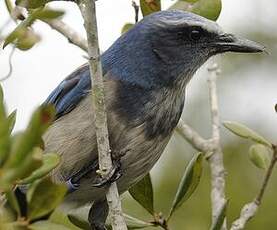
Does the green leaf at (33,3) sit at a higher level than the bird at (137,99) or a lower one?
higher

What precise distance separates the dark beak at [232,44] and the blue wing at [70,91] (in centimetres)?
66

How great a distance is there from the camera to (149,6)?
3.96 meters

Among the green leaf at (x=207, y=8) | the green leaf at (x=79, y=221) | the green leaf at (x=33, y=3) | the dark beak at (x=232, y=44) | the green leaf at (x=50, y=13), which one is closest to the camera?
the green leaf at (x=50, y=13)

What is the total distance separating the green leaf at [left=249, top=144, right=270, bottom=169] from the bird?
20.2 inches

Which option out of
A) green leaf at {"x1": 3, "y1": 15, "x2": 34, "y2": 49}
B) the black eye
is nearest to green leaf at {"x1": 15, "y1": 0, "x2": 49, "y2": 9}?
green leaf at {"x1": 3, "y1": 15, "x2": 34, "y2": 49}

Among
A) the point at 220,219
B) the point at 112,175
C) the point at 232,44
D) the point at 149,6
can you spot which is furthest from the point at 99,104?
the point at 232,44

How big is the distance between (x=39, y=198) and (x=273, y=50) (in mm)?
4551

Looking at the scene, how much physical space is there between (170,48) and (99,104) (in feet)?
3.99

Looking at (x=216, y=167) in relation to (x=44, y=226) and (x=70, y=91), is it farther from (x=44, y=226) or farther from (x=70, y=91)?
(x=44, y=226)

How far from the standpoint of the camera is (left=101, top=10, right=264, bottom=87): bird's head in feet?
13.2

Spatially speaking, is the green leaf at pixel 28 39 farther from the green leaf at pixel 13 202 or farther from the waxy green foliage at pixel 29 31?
the green leaf at pixel 13 202

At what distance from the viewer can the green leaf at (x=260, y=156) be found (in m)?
3.59

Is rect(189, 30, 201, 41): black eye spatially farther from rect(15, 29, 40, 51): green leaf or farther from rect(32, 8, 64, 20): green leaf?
rect(32, 8, 64, 20): green leaf

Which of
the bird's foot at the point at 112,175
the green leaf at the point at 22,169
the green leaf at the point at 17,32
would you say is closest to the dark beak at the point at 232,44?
Result: the bird's foot at the point at 112,175
